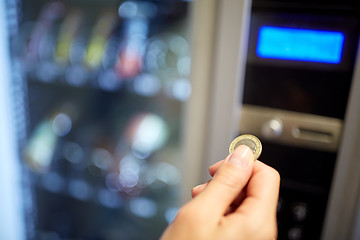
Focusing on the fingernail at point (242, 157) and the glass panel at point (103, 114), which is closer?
the fingernail at point (242, 157)

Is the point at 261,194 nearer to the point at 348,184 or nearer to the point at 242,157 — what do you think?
the point at 242,157

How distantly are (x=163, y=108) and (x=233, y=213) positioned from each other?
829 millimetres

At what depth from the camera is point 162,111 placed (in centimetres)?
124

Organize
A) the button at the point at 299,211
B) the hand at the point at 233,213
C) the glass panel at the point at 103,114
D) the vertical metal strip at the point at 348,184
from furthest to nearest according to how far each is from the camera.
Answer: the glass panel at the point at 103,114 → the button at the point at 299,211 → the vertical metal strip at the point at 348,184 → the hand at the point at 233,213

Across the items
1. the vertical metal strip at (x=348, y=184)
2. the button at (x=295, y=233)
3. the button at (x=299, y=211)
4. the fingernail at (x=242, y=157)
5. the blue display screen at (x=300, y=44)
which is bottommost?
the button at (x=295, y=233)

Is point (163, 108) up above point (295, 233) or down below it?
above

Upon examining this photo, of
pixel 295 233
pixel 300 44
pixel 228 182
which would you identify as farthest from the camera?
pixel 295 233

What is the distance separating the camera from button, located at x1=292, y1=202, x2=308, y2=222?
760mm

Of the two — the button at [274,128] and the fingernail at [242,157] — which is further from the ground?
the fingernail at [242,157]

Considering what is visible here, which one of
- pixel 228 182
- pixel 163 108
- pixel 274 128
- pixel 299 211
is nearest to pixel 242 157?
pixel 228 182

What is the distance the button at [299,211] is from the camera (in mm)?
760

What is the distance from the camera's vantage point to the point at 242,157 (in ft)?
1.48

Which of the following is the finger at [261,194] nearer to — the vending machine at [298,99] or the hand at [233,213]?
the hand at [233,213]

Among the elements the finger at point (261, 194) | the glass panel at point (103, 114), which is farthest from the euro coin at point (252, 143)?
the glass panel at point (103, 114)
